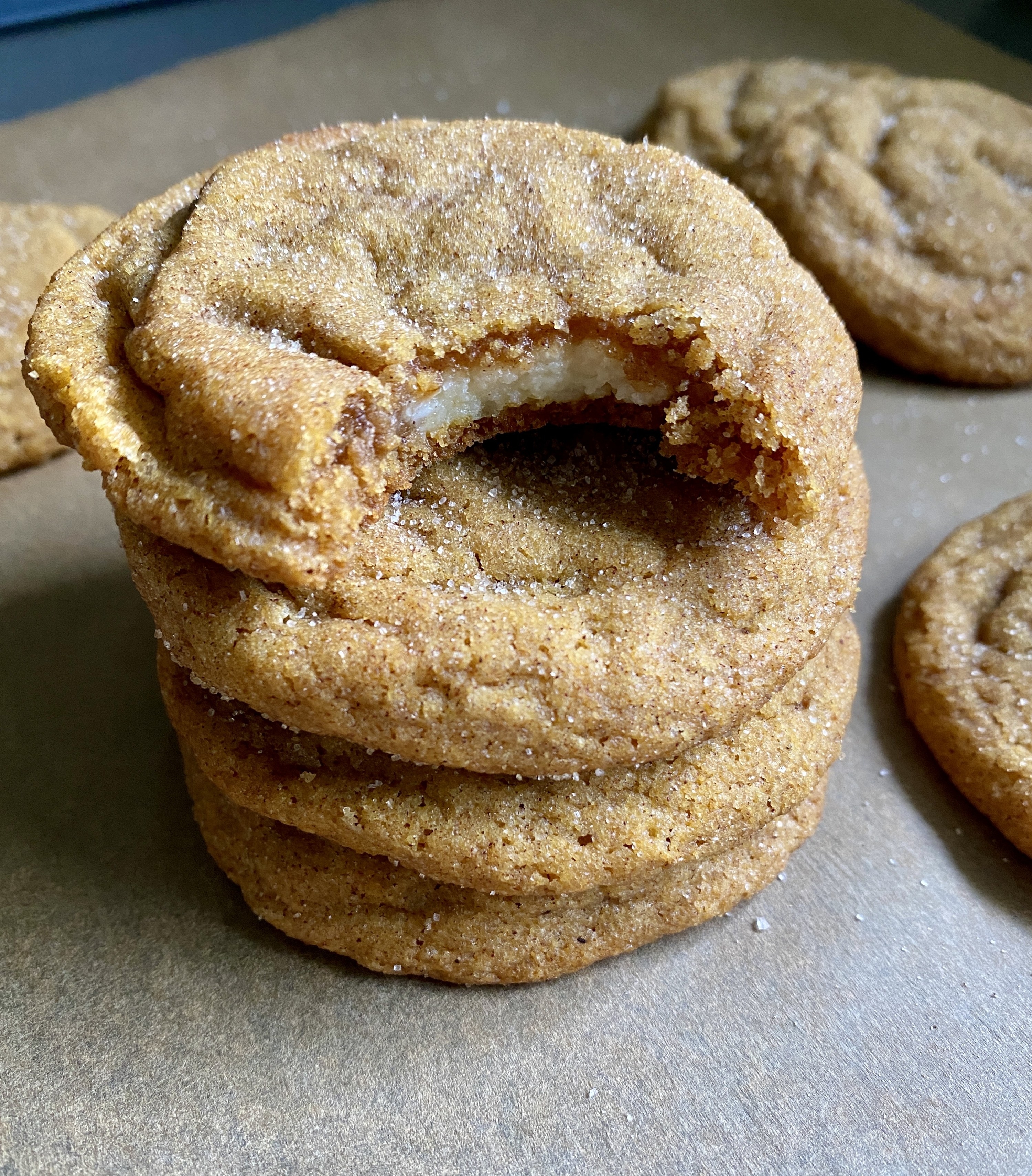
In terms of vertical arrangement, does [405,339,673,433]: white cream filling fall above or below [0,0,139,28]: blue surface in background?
below

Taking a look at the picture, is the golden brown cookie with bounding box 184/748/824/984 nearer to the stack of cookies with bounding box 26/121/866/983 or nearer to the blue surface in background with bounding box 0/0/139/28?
the stack of cookies with bounding box 26/121/866/983

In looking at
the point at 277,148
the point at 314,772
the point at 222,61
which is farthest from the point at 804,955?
the point at 222,61

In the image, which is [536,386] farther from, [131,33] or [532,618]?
[131,33]

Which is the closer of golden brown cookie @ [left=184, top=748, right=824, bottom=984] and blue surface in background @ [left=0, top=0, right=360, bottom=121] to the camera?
golden brown cookie @ [left=184, top=748, right=824, bottom=984]

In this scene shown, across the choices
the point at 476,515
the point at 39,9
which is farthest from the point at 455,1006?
the point at 39,9

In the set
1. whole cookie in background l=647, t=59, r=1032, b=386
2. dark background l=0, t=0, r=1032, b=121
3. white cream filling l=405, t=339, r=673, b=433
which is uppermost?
dark background l=0, t=0, r=1032, b=121

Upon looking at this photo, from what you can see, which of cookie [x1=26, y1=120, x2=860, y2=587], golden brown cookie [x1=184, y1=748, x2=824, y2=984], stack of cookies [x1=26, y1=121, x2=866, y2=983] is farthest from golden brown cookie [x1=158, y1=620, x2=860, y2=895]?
cookie [x1=26, y1=120, x2=860, y2=587]

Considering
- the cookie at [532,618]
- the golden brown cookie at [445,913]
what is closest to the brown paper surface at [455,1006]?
the golden brown cookie at [445,913]
